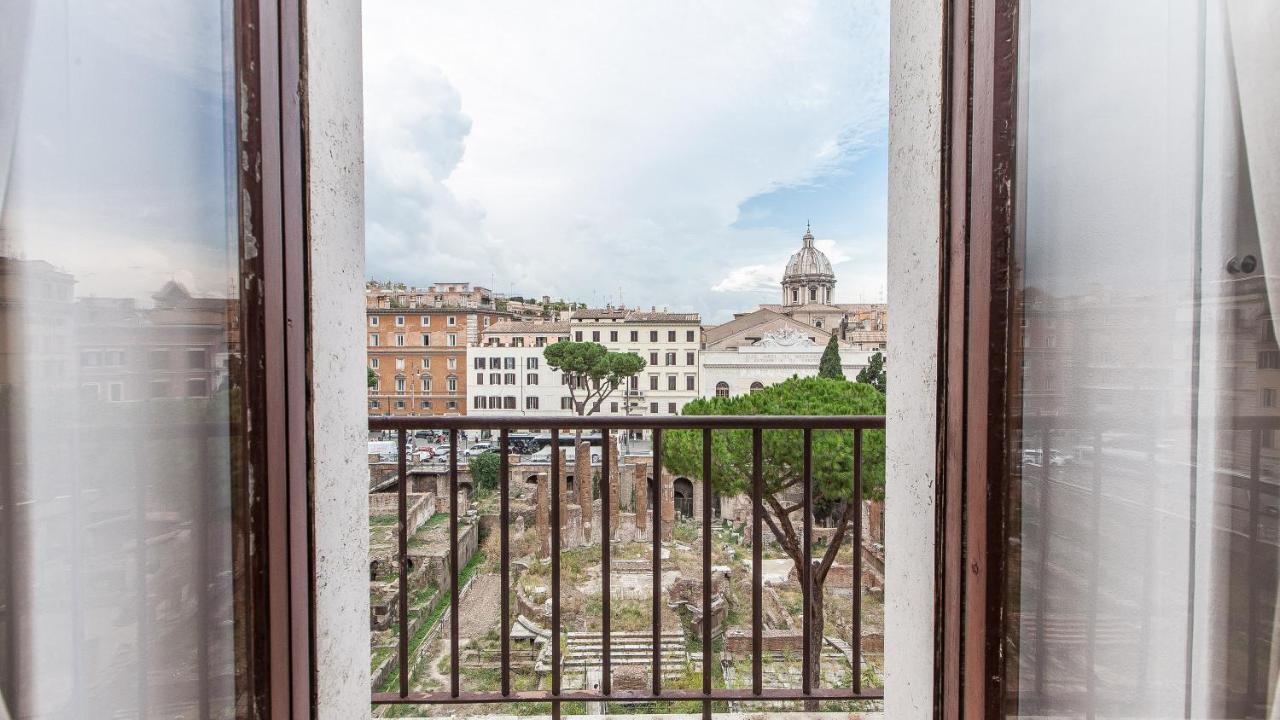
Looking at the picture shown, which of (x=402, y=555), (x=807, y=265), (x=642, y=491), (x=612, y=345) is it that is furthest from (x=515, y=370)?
(x=402, y=555)

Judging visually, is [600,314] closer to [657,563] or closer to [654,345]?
[654,345]

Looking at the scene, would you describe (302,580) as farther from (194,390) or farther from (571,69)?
(571,69)

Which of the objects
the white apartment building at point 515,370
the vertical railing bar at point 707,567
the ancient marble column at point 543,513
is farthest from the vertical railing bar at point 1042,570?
the ancient marble column at point 543,513

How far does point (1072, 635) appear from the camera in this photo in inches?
28.2

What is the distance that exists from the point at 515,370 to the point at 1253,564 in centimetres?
906

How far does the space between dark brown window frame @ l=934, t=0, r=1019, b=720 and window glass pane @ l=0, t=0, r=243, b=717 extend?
1.07 metres

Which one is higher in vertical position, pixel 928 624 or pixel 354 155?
pixel 354 155

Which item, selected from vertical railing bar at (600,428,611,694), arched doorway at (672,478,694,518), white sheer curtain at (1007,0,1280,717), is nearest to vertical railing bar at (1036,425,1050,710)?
white sheer curtain at (1007,0,1280,717)

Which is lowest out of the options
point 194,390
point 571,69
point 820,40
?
point 194,390

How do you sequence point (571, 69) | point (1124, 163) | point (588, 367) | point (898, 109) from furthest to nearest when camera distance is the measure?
point (588, 367), point (571, 69), point (898, 109), point (1124, 163)

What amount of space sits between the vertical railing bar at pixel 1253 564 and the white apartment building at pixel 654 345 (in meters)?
7.71

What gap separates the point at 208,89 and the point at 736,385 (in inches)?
291

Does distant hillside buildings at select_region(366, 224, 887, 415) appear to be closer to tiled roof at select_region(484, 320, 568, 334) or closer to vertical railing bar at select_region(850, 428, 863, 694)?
tiled roof at select_region(484, 320, 568, 334)

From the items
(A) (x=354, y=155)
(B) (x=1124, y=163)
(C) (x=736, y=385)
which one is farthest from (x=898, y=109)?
(C) (x=736, y=385)
